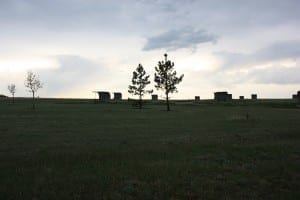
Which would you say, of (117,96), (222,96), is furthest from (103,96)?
(222,96)

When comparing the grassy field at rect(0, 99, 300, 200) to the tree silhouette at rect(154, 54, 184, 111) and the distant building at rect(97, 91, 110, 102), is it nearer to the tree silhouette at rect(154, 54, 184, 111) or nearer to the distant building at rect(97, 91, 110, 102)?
the tree silhouette at rect(154, 54, 184, 111)

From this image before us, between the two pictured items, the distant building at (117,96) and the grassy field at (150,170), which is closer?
the grassy field at (150,170)

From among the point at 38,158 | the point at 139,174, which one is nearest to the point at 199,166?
the point at 139,174

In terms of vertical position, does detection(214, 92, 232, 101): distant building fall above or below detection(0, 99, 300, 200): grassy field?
above

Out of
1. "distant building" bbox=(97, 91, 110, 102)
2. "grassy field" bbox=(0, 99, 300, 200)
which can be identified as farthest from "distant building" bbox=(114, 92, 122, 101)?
"grassy field" bbox=(0, 99, 300, 200)

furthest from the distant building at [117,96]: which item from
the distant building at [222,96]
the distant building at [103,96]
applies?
the distant building at [222,96]

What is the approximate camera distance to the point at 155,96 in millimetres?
127062

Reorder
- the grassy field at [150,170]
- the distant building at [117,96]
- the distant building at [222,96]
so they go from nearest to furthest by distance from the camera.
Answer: the grassy field at [150,170], the distant building at [222,96], the distant building at [117,96]

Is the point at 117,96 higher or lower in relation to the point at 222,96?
higher

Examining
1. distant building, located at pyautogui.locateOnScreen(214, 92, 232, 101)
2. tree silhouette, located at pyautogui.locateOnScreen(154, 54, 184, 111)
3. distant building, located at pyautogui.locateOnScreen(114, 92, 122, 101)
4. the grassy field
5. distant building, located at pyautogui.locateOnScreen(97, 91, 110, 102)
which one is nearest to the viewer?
the grassy field

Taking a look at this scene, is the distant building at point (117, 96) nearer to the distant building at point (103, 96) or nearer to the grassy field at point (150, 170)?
the distant building at point (103, 96)

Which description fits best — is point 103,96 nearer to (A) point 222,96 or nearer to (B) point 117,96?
(B) point 117,96

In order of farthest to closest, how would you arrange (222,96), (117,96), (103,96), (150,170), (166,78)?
(117,96) < (222,96) < (103,96) < (166,78) < (150,170)

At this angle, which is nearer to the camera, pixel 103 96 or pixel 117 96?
pixel 103 96
